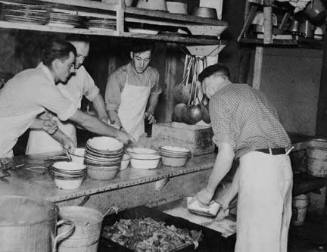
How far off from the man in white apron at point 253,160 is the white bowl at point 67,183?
1.21 m

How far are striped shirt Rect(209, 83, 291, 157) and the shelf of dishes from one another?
1010 mm


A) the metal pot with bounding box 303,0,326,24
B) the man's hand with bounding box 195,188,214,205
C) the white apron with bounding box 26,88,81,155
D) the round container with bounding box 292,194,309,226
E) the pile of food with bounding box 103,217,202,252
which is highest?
the metal pot with bounding box 303,0,326,24

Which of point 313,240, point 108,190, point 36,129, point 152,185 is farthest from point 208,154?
point 313,240

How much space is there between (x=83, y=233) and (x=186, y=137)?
197cm

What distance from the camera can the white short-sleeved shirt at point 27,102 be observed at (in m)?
3.62

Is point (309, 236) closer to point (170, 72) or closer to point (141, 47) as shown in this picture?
point (141, 47)

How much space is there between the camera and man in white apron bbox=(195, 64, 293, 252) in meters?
3.49

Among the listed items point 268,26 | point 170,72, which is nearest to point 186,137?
point 268,26

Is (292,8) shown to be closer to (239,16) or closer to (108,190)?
(239,16)

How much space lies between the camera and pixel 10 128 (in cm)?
378

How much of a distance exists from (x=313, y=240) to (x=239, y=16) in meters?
3.74

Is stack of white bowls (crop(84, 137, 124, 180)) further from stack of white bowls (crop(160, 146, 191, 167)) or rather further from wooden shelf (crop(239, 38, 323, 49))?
wooden shelf (crop(239, 38, 323, 49))

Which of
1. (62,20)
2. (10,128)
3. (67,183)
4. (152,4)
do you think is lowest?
(67,183)

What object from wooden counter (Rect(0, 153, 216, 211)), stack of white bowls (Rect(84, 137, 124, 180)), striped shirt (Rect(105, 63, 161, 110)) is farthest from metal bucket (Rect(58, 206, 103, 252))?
striped shirt (Rect(105, 63, 161, 110))
